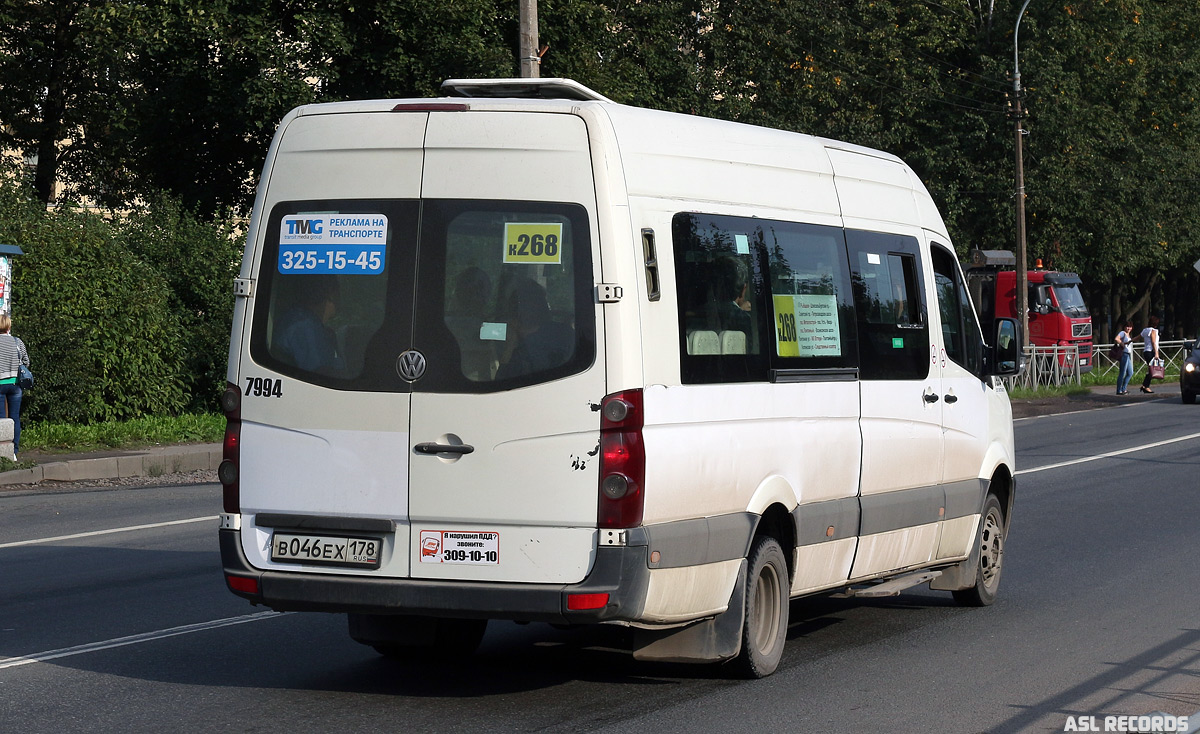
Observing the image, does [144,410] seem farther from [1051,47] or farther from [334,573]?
[1051,47]

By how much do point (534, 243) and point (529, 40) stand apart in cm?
1486

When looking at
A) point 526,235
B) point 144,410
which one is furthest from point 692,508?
point 144,410

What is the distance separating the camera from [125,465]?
1819 cm

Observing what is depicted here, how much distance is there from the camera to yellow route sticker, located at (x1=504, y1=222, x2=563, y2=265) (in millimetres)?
6199

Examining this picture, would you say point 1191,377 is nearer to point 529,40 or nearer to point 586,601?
point 529,40

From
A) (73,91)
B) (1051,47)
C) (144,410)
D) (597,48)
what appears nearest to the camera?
(144,410)

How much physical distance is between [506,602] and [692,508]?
2.89 ft

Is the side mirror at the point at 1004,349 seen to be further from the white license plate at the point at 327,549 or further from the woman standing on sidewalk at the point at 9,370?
the woman standing on sidewalk at the point at 9,370

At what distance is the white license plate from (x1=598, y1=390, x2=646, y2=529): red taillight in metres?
Result: 0.98

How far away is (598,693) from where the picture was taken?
6.68 meters

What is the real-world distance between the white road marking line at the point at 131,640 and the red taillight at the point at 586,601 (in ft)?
9.46

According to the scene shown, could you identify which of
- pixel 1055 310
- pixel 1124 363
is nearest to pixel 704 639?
pixel 1124 363

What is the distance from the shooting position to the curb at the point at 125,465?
17.2 m

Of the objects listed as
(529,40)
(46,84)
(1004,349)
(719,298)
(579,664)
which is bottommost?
(579,664)
